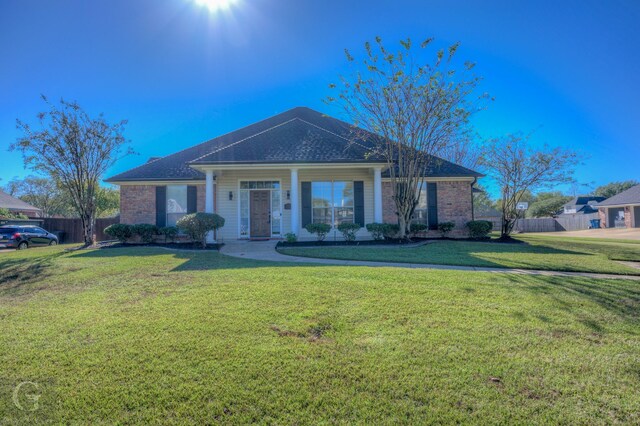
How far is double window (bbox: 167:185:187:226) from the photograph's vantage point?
1362cm

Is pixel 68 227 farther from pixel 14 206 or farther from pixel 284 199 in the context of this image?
pixel 284 199

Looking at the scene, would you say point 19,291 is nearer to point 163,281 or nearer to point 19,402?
point 163,281

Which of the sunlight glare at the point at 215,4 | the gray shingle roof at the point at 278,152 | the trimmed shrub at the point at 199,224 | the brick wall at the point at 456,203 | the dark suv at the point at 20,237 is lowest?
the dark suv at the point at 20,237

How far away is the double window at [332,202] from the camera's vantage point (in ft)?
43.3

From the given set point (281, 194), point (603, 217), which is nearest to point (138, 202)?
point (281, 194)

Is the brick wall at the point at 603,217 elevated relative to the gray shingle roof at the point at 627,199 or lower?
lower

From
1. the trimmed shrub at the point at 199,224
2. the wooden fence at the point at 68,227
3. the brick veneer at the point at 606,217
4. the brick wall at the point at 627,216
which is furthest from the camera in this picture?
the brick veneer at the point at 606,217

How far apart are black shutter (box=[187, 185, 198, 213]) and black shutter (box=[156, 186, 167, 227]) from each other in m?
1.08

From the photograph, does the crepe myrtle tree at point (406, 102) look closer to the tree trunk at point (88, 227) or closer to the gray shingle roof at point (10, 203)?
the tree trunk at point (88, 227)

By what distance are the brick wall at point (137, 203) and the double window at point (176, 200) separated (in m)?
0.71

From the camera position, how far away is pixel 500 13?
10.2 m

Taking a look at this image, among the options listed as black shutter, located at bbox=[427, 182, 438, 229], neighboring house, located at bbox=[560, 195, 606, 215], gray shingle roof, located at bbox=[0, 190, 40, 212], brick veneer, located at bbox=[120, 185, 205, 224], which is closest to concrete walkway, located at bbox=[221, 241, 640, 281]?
brick veneer, located at bbox=[120, 185, 205, 224]

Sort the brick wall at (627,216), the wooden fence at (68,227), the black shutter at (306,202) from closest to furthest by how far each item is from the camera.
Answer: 1. the black shutter at (306,202)
2. the wooden fence at (68,227)
3. the brick wall at (627,216)

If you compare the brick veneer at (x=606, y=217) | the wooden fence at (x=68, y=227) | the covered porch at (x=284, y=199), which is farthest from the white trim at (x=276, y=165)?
the brick veneer at (x=606, y=217)
